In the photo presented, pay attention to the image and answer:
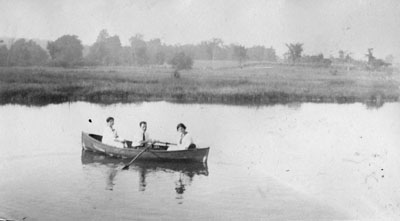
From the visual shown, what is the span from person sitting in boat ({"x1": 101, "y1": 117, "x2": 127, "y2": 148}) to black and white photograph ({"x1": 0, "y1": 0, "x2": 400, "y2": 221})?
0.03 m

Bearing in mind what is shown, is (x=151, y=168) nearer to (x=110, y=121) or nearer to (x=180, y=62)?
(x=110, y=121)

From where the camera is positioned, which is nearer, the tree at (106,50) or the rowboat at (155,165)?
the tree at (106,50)

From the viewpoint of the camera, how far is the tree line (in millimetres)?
8625

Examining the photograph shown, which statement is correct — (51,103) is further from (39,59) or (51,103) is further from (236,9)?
(236,9)

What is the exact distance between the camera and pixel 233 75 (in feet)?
32.0

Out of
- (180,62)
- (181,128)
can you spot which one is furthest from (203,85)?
(181,128)

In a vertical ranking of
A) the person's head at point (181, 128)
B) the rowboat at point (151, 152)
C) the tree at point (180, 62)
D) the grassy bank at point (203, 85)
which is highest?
the tree at point (180, 62)

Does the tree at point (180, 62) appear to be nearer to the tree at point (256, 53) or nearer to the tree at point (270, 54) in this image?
the tree at point (256, 53)

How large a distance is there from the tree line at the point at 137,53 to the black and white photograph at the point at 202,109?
0.03 metres

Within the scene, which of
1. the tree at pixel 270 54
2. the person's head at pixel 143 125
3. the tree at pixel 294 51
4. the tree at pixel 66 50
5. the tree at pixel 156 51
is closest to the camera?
the tree at pixel 294 51

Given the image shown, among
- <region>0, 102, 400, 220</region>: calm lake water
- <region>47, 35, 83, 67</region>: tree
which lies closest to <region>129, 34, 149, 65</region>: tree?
<region>0, 102, 400, 220</region>: calm lake water

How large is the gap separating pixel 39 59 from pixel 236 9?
14.4ft

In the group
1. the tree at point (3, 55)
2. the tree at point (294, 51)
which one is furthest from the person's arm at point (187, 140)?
the tree at point (3, 55)

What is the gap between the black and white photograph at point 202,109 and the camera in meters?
7.57
